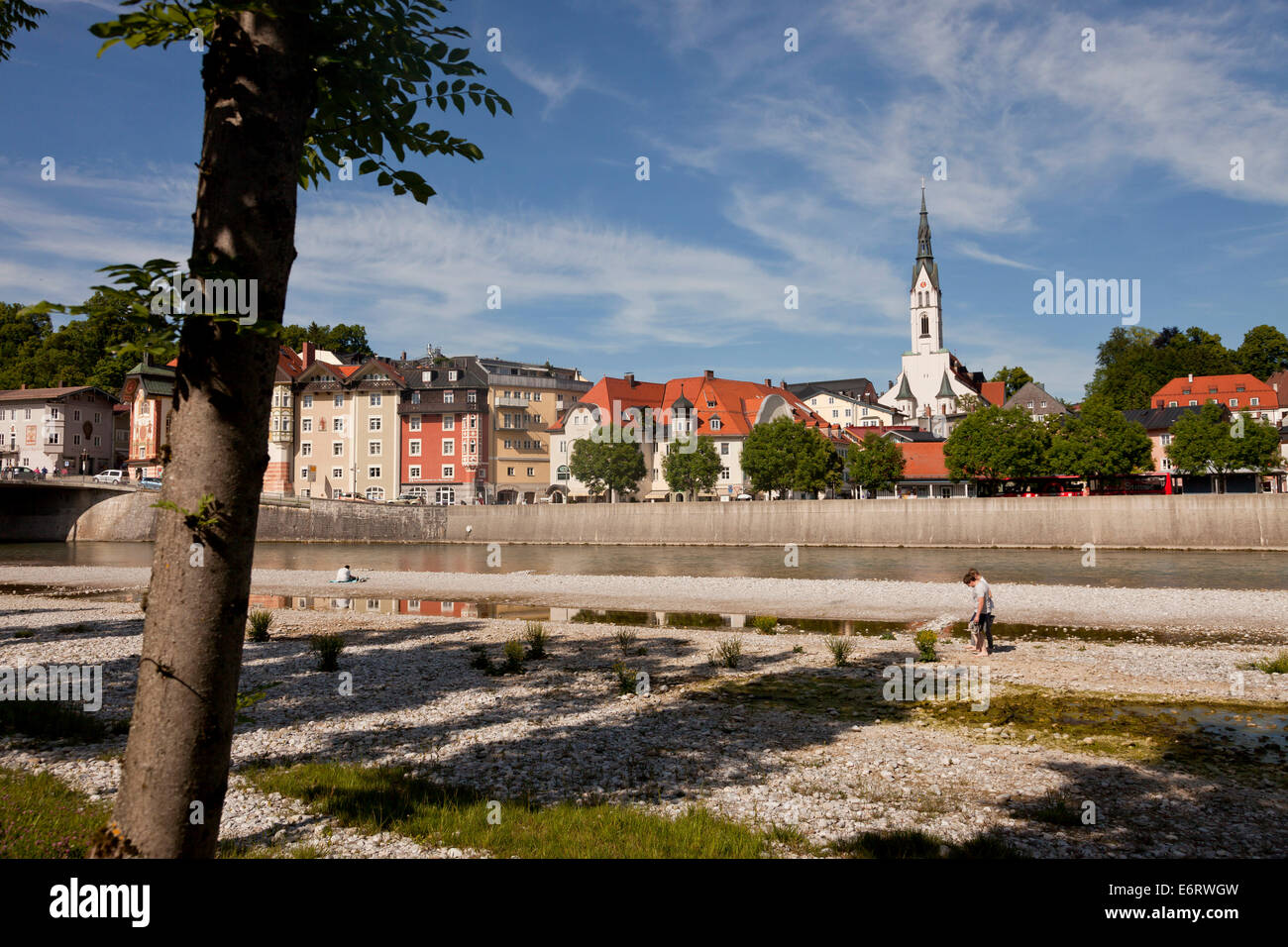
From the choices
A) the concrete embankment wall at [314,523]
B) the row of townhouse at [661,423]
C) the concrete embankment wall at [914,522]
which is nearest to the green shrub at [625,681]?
the concrete embankment wall at [914,522]

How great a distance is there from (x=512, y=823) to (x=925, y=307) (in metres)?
196

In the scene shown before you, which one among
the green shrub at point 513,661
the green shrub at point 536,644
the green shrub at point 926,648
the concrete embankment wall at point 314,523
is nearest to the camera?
the green shrub at point 513,661

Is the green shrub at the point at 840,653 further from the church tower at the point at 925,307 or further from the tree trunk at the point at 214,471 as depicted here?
the church tower at the point at 925,307

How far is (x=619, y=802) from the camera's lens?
859 centimetres

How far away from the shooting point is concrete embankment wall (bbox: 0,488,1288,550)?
6038 centimetres

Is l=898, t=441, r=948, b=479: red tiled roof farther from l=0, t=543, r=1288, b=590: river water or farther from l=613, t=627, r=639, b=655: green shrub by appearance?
l=613, t=627, r=639, b=655: green shrub

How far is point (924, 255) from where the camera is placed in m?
193

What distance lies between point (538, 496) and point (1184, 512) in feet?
236

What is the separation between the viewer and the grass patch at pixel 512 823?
687 centimetres

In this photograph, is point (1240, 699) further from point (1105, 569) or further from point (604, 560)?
point (604, 560)

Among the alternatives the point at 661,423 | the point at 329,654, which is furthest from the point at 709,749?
the point at 661,423

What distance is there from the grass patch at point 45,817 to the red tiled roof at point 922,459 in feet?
351

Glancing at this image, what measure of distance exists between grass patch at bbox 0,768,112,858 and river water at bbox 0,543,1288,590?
37364 millimetres

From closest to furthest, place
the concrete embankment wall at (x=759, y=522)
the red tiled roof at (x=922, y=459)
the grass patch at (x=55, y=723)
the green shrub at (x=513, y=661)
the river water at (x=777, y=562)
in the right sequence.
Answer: the grass patch at (x=55, y=723) < the green shrub at (x=513, y=661) < the river water at (x=777, y=562) < the concrete embankment wall at (x=759, y=522) < the red tiled roof at (x=922, y=459)
